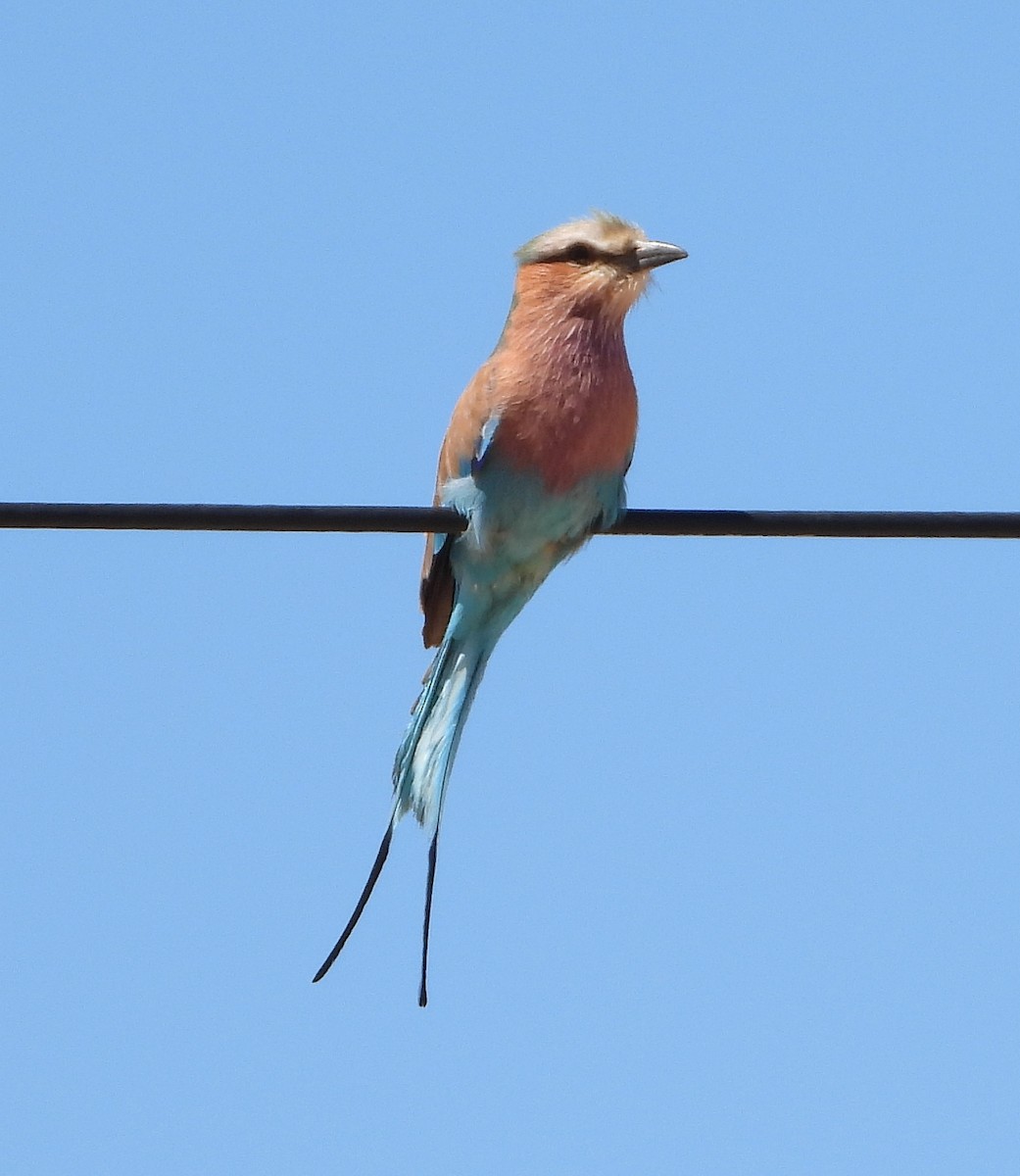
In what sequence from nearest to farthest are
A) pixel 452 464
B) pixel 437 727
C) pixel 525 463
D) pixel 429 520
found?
pixel 429 520 < pixel 525 463 < pixel 452 464 < pixel 437 727

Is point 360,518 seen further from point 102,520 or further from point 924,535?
point 924,535

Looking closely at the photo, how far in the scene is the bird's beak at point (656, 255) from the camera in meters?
4.08

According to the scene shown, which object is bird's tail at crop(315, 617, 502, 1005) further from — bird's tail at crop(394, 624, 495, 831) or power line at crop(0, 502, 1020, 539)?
power line at crop(0, 502, 1020, 539)

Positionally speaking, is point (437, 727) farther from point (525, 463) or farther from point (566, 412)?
point (566, 412)

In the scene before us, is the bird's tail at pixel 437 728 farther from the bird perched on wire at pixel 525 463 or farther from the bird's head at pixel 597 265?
the bird's head at pixel 597 265

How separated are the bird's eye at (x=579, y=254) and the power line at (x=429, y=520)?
1.09 meters

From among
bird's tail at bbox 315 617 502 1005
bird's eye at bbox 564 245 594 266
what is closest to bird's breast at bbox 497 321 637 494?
bird's eye at bbox 564 245 594 266

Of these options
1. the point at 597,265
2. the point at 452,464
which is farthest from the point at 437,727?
the point at 597,265

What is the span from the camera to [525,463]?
3830mm

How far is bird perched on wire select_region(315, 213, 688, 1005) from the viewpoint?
3.85m

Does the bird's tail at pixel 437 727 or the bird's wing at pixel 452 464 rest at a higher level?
the bird's wing at pixel 452 464

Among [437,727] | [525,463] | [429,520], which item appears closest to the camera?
[429,520]

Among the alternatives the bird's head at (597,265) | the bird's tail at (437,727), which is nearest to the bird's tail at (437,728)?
the bird's tail at (437,727)

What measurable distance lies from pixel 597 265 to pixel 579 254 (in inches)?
2.5
